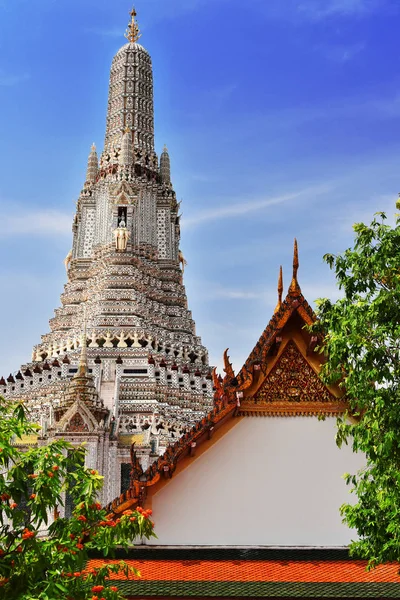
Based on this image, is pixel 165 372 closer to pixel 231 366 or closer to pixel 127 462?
pixel 127 462

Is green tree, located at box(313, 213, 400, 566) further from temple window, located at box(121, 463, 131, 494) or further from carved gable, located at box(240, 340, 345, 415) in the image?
temple window, located at box(121, 463, 131, 494)

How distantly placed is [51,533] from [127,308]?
33891mm

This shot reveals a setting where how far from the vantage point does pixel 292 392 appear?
11680 mm

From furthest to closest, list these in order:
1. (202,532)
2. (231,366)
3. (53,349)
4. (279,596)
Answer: (53,349)
(231,366)
(202,532)
(279,596)

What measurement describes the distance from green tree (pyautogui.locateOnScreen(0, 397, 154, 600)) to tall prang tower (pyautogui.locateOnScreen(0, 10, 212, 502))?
1867 centimetres

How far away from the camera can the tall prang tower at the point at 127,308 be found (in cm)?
3431

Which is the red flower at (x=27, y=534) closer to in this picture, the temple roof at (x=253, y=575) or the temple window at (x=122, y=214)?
the temple roof at (x=253, y=575)

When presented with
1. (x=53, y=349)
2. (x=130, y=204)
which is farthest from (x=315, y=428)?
(x=130, y=204)

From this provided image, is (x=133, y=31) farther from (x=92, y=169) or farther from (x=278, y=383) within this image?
(x=278, y=383)

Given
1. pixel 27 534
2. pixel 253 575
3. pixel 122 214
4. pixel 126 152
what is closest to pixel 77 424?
pixel 253 575

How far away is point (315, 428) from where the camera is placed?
37.7 feet

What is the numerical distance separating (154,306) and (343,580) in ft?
113

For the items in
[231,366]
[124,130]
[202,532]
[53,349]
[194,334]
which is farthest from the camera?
[124,130]

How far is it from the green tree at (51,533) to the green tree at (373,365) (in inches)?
102
